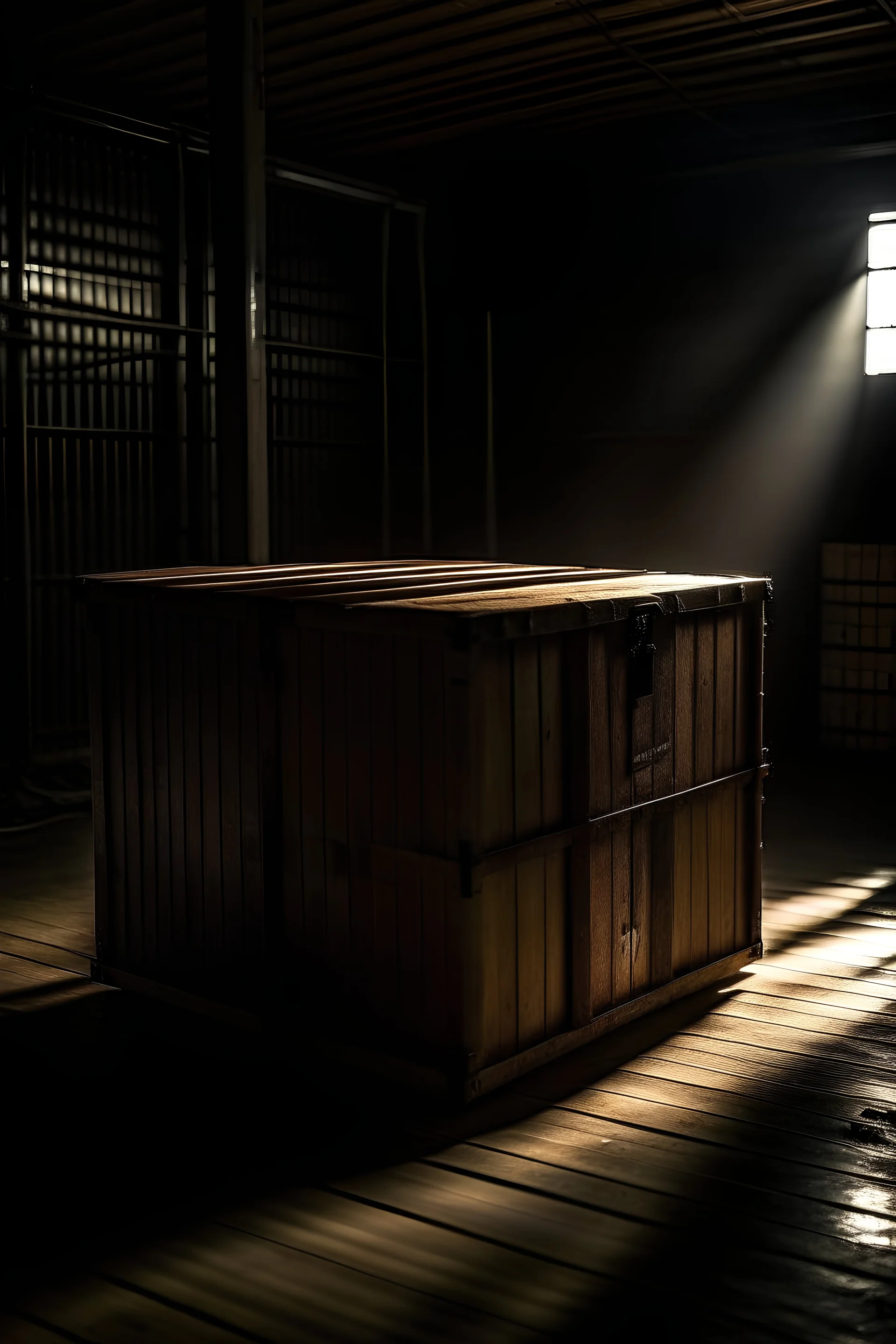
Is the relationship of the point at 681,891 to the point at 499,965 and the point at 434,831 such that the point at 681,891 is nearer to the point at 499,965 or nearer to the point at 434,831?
the point at 499,965

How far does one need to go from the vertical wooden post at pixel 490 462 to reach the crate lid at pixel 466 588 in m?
5.38

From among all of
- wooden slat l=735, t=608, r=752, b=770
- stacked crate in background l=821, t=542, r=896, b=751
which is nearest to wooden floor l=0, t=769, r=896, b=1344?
wooden slat l=735, t=608, r=752, b=770

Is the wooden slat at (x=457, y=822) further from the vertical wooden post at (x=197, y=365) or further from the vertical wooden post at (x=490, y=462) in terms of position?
the vertical wooden post at (x=490, y=462)

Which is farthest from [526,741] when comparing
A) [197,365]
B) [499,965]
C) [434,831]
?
[197,365]

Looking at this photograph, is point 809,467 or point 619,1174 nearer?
point 619,1174

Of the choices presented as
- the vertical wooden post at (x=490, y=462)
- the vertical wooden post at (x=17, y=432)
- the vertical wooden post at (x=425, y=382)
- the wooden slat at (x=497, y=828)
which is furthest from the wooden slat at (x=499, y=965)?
the vertical wooden post at (x=490, y=462)

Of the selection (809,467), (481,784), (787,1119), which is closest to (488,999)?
(481,784)

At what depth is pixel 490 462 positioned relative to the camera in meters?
10.7

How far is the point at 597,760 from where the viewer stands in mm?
3934

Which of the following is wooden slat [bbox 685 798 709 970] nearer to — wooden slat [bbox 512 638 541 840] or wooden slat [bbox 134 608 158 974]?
wooden slat [bbox 512 638 541 840]

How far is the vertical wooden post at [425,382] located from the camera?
10477 millimetres

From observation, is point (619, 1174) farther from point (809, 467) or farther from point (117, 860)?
point (809, 467)

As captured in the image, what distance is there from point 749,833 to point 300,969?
5.53 feet

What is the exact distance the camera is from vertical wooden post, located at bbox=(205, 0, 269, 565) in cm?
648
